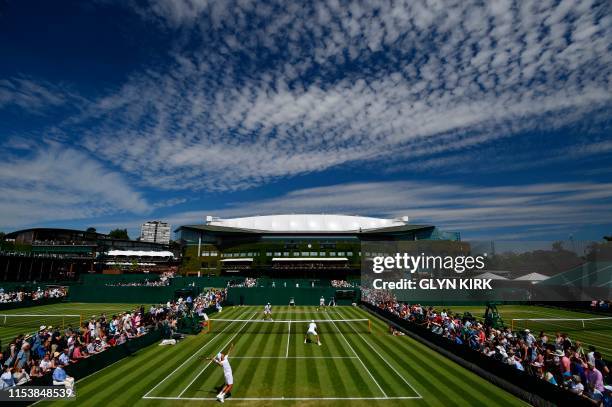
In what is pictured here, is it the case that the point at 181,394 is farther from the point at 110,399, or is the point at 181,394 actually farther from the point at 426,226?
the point at 426,226

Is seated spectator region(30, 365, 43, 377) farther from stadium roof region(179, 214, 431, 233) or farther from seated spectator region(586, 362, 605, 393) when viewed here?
stadium roof region(179, 214, 431, 233)

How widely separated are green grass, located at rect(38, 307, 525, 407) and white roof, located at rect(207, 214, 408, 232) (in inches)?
4219

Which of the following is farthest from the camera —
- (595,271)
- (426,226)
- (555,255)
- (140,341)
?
(426,226)

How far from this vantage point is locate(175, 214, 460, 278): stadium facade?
353ft

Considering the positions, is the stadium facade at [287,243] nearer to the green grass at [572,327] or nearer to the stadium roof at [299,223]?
the stadium roof at [299,223]

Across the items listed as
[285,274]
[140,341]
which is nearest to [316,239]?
[285,274]

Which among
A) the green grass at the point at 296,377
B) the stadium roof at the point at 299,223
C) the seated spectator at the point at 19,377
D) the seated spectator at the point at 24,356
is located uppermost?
the stadium roof at the point at 299,223

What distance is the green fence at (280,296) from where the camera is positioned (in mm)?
48531

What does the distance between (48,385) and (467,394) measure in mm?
16075

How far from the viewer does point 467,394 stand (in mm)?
14773

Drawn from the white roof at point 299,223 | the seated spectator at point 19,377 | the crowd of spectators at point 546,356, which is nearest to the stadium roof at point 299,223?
the white roof at point 299,223

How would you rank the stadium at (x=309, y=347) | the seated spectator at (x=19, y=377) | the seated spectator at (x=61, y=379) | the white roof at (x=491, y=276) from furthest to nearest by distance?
the white roof at (x=491, y=276) → the stadium at (x=309, y=347) → the seated spectator at (x=61, y=379) → the seated spectator at (x=19, y=377)

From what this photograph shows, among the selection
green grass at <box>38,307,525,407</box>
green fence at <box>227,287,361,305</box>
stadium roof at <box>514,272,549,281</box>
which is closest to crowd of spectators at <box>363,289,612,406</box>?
green grass at <box>38,307,525,407</box>

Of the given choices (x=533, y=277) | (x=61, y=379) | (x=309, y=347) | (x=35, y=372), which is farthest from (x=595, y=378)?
(x=533, y=277)
